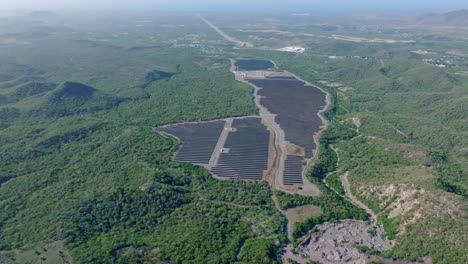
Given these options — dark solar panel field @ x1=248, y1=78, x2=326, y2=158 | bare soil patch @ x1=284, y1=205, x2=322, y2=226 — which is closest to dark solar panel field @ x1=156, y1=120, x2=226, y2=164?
dark solar panel field @ x1=248, y1=78, x2=326, y2=158

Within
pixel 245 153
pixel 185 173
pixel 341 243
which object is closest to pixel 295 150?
pixel 245 153

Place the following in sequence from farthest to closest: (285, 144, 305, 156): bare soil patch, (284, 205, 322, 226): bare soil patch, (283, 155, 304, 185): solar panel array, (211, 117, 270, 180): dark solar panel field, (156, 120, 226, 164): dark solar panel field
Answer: (285, 144, 305, 156): bare soil patch → (156, 120, 226, 164): dark solar panel field → (211, 117, 270, 180): dark solar panel field → (283, 155, 304, 185): solar panel array → (284, 205, 322, 226): bare soil patch

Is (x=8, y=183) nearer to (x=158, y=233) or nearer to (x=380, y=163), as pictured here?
(x=158, y=233)

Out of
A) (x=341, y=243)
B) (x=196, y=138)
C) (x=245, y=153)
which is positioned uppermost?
(x=196, y=138)

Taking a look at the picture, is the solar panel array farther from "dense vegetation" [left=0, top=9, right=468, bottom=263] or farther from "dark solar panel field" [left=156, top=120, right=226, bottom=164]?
"dark solar panel field" [left=156, top=120, right=226, bottom=164]

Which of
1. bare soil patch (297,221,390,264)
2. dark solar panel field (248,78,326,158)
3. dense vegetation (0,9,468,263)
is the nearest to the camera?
bare soil patch (297,221,390,264)

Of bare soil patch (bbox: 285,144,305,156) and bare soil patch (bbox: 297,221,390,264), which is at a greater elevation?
bare soil patch (bbox: 285,144,305,156)

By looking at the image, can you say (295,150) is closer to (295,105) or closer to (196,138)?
(196,138)
